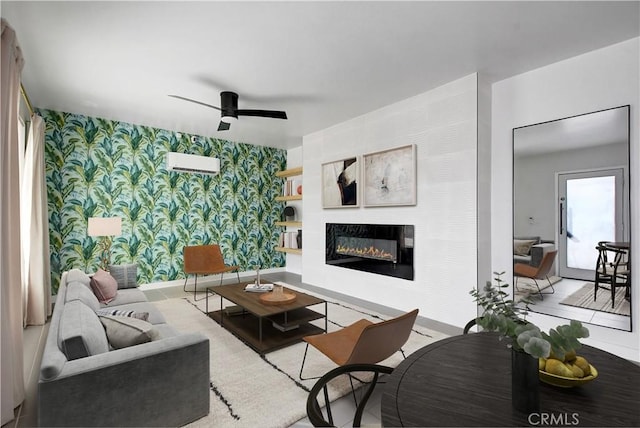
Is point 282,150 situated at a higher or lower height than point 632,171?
higher

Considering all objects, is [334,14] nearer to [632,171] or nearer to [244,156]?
[632,171]

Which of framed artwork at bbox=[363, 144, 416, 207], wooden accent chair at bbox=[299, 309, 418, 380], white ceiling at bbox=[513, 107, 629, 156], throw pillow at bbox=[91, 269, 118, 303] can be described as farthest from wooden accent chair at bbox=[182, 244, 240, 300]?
white ceiling at bbox=[513, 107, 629, 156]

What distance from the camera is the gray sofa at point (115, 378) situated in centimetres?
150

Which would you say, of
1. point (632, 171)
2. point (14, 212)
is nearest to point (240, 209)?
point (14, 212)

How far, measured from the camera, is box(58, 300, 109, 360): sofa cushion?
1647 mm

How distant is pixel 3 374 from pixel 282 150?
18.8 feet

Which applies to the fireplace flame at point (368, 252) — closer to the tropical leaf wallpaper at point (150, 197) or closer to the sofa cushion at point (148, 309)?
the tropical leaf wallpaper at point (150, 197)

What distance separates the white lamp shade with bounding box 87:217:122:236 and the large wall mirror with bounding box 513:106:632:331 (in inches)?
192

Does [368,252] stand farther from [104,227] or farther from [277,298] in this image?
[104,227]

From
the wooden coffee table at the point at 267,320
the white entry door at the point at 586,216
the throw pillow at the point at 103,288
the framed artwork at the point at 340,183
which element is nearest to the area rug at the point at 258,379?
the wooden coffee table at the point at 267,320

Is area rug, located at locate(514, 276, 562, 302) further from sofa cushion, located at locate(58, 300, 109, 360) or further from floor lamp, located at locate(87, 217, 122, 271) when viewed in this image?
floor lamp, located at locate(87, 217, 122, 271)

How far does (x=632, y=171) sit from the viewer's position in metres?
2.58

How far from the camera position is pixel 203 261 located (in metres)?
5.32

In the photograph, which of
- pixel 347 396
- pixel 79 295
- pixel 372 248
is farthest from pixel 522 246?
pixel 79 295
